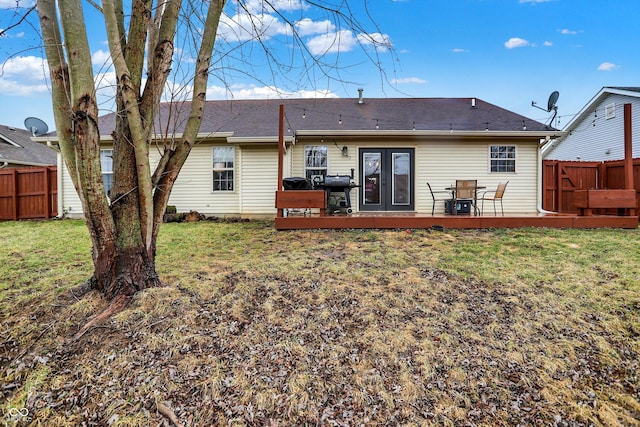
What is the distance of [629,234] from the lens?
21.3ft

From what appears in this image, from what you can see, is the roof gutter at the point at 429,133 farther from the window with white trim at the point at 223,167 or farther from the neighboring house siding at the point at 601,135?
the neighboring house siding at the point at 601,135

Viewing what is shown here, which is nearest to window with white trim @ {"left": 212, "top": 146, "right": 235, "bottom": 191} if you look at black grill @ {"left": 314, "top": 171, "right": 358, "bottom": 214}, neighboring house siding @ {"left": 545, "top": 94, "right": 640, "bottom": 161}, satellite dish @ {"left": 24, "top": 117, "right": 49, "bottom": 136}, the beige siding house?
the beige siding house

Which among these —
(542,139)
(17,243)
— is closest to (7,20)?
(17,243)

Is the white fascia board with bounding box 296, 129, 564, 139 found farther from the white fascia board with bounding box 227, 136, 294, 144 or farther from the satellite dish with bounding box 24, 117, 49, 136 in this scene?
the satellite dish with bounding box 24, 117, 49, 136

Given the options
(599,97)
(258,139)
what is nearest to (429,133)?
(258,139)

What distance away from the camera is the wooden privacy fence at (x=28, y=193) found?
10289 millimetres

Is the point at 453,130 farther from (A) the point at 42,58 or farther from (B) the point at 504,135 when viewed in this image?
(A) the point at 42,58

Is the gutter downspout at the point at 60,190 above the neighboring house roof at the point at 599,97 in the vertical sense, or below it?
below

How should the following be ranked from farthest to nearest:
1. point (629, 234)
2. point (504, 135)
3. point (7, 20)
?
point (504, 135), point (629, 234), point (7, 20)

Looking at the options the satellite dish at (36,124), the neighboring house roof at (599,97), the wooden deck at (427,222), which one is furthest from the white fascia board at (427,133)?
the satellite dish at (36,124)

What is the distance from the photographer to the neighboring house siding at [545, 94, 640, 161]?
12.8 meters

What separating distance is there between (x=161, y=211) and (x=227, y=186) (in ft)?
22.5

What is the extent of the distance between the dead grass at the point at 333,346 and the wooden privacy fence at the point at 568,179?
658 centimetres

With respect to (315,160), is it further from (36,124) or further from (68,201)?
(36,124)
